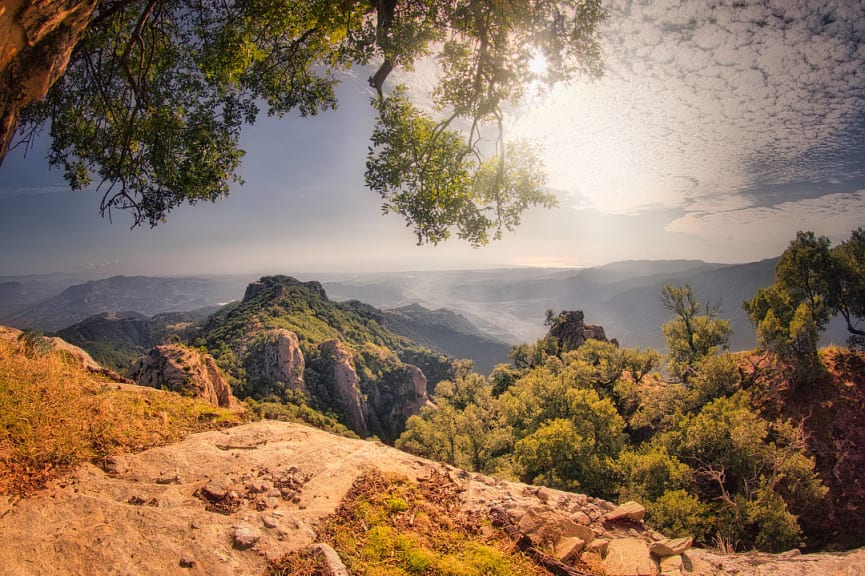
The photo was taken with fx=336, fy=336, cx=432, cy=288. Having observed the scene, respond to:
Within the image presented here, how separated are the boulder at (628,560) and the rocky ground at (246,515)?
0.02 metres

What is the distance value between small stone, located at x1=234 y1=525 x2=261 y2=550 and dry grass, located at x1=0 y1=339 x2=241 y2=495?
9.91 ft

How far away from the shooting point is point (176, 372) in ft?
52.9

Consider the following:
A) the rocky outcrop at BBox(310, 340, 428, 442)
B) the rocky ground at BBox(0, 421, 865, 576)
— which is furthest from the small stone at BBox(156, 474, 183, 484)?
the rocky outcrop at BBox(310, 340, 428, 442)

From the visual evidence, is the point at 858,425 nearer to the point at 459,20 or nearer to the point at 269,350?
the point at 459,20

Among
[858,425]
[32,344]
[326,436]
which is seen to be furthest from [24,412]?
[858,425]

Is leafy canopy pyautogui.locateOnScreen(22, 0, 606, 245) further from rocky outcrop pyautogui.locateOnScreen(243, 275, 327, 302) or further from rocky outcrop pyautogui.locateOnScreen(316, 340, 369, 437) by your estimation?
rocky outcrop pyautogui.locateOnScreen(243, 275, 327, 302)

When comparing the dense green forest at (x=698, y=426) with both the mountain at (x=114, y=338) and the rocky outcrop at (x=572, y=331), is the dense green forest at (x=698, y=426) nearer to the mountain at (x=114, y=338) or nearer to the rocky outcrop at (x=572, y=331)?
the rocky outcrop at (x=572, y=331)

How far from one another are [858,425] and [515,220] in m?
33.7

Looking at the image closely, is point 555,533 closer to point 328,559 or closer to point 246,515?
point 328,559

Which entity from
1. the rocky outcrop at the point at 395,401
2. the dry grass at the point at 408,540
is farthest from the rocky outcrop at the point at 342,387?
the dry grass at the point at 408,540

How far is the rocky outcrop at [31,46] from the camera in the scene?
3.55 m

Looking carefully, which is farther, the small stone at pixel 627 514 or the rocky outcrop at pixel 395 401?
the rocky outcrop at pixel 395 401

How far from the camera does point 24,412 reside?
5.82 m

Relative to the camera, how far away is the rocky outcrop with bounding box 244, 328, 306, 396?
74.8m
